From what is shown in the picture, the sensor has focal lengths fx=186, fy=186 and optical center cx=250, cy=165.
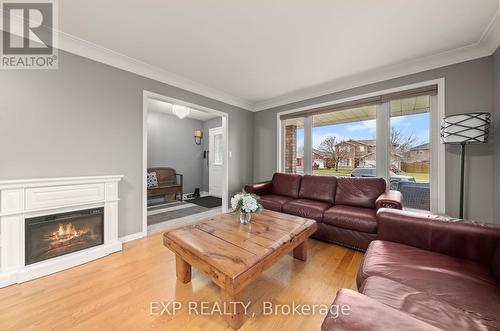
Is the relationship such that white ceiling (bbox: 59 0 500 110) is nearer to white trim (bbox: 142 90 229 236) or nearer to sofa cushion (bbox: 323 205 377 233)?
white trim (bbox: 142 90 229 236)

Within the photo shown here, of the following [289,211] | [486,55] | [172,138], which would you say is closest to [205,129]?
[172,138]

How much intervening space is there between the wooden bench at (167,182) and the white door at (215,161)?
1009mm

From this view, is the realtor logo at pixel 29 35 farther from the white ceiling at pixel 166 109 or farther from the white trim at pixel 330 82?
the white ceiling at pixel 166 109

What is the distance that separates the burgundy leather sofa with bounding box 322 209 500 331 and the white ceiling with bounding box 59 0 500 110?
6.23 ft

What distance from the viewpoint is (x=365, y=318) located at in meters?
0.63

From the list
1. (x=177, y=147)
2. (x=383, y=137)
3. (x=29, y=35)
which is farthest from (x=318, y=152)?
(x=29, y=35)

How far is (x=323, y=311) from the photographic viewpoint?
1415 millimetres

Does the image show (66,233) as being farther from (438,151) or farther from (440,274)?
(438,151)

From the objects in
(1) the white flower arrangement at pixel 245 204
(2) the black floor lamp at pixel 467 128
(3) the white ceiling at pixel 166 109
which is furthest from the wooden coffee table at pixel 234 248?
(3) the white ceiling at pixel 166 109

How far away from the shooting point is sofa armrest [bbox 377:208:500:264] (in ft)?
4.32

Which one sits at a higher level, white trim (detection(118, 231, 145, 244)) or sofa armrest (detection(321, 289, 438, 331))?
sofa armrest (detection(321, 289, 438, 331))

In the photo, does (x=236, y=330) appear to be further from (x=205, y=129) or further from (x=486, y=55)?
(x=205, y=129)

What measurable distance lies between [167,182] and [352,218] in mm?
4552

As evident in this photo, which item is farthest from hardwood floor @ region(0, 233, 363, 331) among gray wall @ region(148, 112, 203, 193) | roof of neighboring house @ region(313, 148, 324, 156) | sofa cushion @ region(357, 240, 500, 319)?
gray wall @ region(148, 112, 203, 193)
